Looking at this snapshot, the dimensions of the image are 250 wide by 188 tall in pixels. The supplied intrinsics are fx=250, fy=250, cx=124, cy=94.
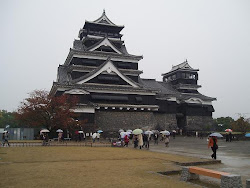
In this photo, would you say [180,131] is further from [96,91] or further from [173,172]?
[173,172]

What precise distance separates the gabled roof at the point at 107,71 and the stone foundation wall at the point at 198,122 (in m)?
14.2

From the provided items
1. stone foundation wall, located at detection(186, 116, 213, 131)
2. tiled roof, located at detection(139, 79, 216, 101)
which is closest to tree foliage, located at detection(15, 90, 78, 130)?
tiled roof, located at detection(139, 79, 216, 101)

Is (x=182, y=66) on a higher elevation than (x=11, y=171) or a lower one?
higher

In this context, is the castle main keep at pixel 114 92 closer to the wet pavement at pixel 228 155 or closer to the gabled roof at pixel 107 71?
the gabled roof at pixel 107 71

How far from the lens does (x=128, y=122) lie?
38.2 meters

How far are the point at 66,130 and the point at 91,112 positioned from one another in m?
4.44

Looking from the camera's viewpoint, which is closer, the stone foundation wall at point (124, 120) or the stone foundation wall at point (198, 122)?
the stone foundation wall at point (124, 120)

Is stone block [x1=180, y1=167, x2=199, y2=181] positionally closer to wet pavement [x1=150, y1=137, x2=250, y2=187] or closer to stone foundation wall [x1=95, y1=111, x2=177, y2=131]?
wet pavement [x1=150, y1=137, x2=250, y2=187]

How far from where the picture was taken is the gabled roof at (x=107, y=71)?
36.7 metres

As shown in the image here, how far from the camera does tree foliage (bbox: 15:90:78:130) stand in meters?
29.2

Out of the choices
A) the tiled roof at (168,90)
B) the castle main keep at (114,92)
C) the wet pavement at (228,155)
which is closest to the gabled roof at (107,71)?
the castle main keep at (114,92)

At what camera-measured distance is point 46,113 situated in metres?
29.9

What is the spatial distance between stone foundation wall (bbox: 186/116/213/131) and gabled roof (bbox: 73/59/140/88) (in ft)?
46.5

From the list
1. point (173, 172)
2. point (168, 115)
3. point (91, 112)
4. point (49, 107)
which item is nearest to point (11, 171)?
point (173, 172)
